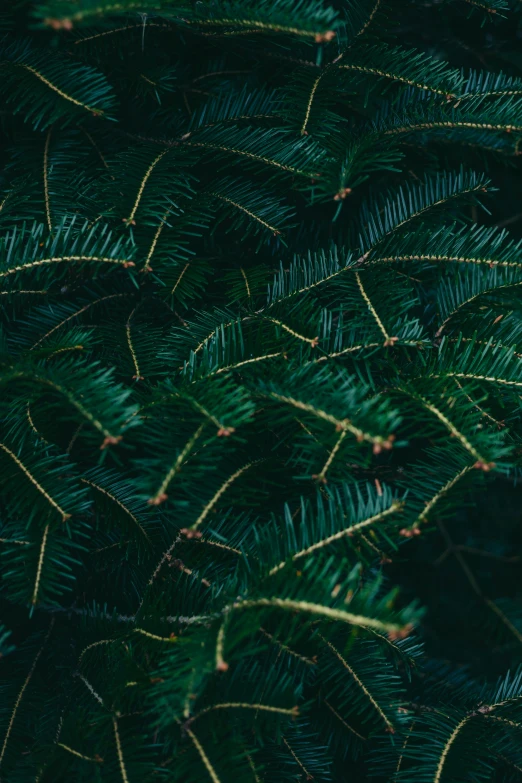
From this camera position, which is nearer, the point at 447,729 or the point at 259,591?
the point at 259,591

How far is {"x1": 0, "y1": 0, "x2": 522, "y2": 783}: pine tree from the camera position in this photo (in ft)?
1.84

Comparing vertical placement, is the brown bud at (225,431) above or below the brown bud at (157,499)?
above

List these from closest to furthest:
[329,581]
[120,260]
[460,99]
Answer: [329,581] < [120,260] < [460,99]

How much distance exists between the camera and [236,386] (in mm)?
599

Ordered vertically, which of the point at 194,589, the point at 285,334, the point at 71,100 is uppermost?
the point at 71,100

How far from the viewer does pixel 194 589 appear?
64cm

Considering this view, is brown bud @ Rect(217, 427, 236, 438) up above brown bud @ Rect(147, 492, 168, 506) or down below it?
above

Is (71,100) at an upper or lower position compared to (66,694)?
upper

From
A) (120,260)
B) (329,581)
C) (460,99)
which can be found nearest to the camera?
(329,581)

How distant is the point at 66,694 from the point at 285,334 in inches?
16.9

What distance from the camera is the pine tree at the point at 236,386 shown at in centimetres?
56

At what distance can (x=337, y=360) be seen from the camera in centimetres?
69

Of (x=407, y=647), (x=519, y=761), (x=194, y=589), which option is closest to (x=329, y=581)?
(x=194, y=589)

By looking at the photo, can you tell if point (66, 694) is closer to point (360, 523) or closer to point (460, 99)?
point (360, 523)
